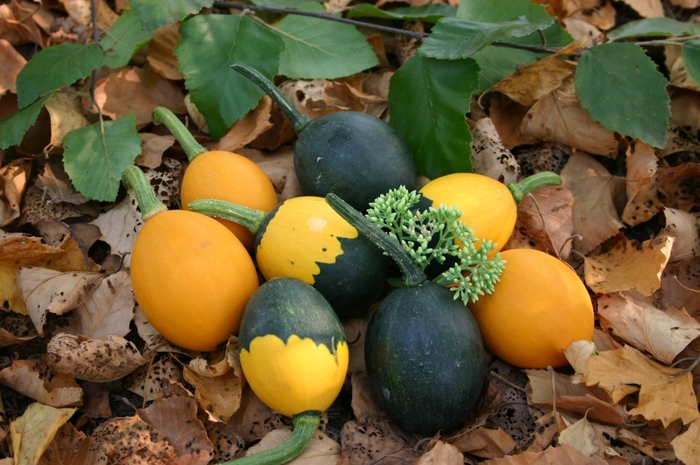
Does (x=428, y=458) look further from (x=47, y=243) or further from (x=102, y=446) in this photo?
(x=47, y=243)

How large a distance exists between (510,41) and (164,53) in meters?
1.54

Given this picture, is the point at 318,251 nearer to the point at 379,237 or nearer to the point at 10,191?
the point at 379,237

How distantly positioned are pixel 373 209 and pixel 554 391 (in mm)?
813

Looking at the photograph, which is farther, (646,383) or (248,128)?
(248,128)

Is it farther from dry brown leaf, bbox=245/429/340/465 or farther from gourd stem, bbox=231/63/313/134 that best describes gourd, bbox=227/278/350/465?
gourd stem, bbox=231/63/313/134

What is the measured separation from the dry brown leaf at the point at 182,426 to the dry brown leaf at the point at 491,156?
1.41 metres

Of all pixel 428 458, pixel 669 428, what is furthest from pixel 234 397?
pixel 669 428

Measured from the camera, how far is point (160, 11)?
2359mm

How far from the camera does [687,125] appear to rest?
276cm

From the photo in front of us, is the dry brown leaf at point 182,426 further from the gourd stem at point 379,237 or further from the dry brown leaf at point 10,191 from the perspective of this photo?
the dry brown leaf at point 10,191

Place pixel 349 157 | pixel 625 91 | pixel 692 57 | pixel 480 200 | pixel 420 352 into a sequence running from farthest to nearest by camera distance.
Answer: pixel 692 57, pixel 625 91, pixel 349 157, pixel 480 200, pixel 420 352

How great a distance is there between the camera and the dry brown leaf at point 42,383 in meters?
2.06

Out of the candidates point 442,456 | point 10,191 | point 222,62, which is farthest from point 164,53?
point 442,456

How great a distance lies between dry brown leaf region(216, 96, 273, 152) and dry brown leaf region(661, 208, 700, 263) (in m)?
1.59
